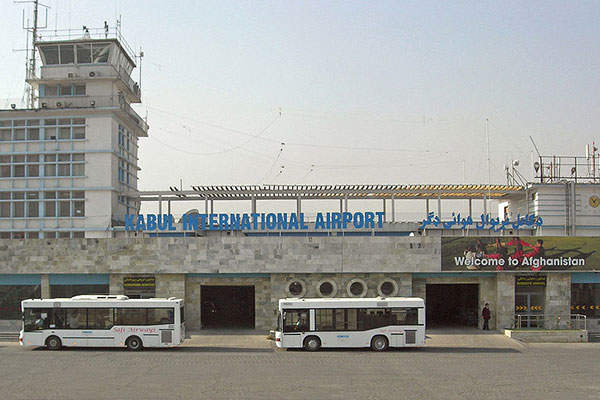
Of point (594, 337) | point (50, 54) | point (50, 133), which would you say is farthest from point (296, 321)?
point (50, 54)

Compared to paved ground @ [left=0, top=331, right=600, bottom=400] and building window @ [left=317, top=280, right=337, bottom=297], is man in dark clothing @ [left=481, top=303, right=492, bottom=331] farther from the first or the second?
building window @ [left=317, top=280, right=337, bottom=297]

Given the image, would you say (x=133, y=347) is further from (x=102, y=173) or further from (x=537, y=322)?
(x=537, y=322)

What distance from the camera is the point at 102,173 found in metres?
49.5

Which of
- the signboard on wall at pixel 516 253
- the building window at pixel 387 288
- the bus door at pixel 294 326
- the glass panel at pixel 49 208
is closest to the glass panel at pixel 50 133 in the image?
the glass panel at pixel 49 208

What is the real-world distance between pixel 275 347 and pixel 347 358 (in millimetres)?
6006

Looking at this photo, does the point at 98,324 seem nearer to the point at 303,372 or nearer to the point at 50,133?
the point at 303,372

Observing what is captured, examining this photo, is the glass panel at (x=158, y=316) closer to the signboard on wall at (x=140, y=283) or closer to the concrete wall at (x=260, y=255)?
the concrete wall at (x=260, y=255)

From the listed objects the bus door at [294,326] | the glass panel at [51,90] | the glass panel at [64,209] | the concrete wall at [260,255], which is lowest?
the bus door at [294,326]

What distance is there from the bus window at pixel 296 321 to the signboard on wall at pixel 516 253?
481 inches

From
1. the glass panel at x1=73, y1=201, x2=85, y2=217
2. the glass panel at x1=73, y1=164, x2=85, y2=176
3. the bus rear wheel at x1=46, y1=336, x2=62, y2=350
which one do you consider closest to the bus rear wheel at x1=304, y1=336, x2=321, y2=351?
the bus rear wheel at x1=46, y1=336, x2=62, y2=350

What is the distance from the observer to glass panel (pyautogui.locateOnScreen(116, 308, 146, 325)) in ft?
113

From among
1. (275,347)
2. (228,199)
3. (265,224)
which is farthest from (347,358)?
(228,199)

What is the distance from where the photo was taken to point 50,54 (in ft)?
170

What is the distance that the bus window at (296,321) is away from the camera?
112 feet
